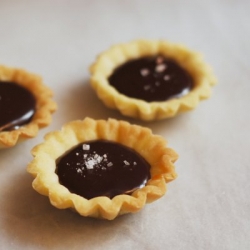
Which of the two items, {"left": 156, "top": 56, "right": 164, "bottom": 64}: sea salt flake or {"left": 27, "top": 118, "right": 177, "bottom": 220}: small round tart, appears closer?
{"left": 27, "top": 118, "right": 177, "bottom": 220}: small round tart

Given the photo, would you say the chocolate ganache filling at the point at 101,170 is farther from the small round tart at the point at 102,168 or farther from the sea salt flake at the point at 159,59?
the sea salt flake at the point at 159,59

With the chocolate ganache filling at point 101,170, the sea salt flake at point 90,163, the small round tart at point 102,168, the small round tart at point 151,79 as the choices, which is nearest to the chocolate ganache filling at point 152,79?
the small round tart at point 151,79

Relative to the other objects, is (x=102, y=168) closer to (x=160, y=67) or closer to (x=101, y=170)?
(x=101, y=170)

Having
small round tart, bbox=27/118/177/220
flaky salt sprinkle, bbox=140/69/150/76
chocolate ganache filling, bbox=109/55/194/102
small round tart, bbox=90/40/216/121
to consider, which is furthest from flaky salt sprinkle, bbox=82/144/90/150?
flaky salt sprinkle, bbox=140/69/150/76

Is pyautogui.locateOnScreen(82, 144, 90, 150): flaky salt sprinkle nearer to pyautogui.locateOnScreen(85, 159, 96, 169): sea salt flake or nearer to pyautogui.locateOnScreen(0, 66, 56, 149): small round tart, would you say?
pyautogui.locateOnScreen(85, 159, 96, 169): sea salt flake

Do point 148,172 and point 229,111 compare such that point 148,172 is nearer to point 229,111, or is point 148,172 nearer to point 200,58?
point 229,111

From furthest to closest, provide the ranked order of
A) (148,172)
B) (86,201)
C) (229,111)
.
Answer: (229,111)
(148,172)
(86,201)

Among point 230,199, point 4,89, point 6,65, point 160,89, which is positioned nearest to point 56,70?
point 6,65
